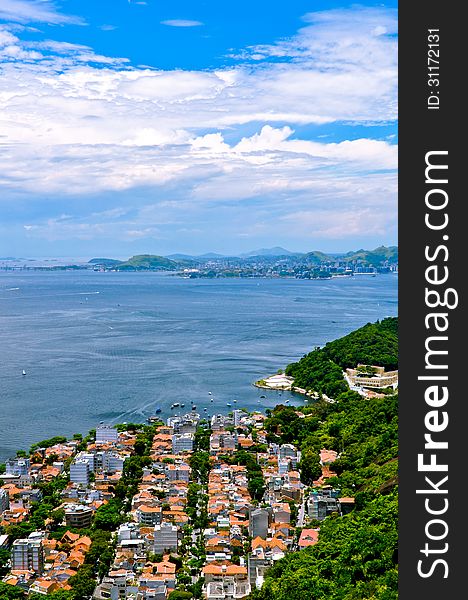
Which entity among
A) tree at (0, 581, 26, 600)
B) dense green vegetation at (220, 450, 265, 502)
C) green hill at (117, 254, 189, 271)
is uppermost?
green hill at (117, 254, 189, 271)

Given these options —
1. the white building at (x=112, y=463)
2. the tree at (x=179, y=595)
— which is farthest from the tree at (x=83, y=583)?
the white building at (x=112, y=463)

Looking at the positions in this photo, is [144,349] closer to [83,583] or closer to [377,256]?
[83,583]

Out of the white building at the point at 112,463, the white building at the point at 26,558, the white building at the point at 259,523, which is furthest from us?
the white building at the point at 112,463

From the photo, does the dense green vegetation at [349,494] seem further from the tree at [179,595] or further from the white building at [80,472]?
the white building at [80,472]

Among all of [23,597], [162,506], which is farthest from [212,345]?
[23,597]

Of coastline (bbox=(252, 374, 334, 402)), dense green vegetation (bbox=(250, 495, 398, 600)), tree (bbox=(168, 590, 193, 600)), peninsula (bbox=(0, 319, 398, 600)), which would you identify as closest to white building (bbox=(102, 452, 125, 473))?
peninsula (bbox=(0, 319, 398, 600))

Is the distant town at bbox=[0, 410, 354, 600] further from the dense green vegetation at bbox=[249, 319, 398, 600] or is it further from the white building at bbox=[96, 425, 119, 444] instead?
the dense green vegetation at bbox=[249, 319, 398, 600]
